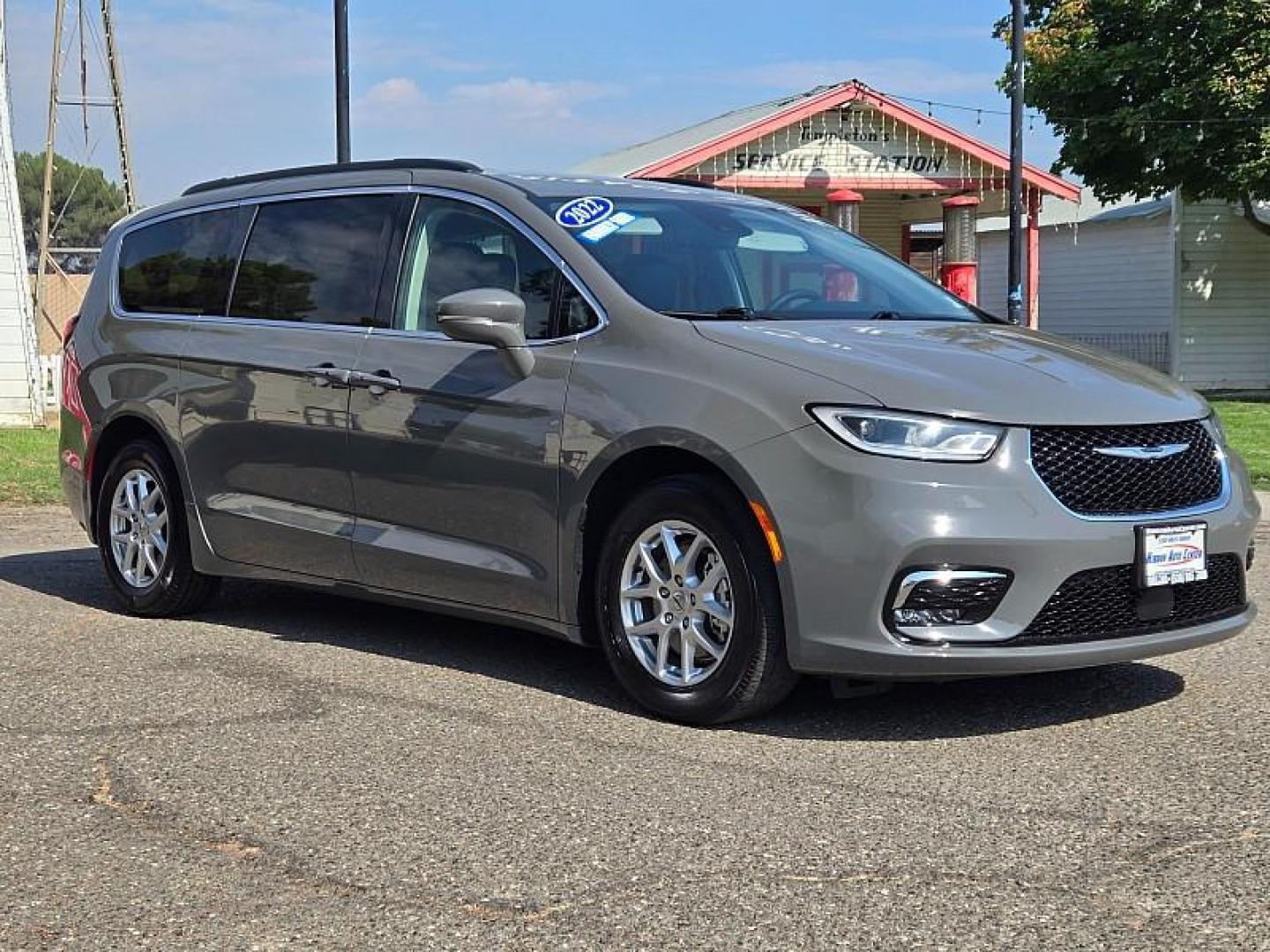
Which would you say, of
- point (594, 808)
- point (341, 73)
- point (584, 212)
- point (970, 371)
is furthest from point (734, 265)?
point (341, 73)

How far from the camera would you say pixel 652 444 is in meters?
5.40

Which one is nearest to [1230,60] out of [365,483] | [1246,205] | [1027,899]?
[1246,205]

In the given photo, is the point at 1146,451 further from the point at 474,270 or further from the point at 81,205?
the point at 81,205

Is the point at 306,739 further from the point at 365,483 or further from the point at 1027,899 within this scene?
the point at 1027,899

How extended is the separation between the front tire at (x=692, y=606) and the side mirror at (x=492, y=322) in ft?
2.25

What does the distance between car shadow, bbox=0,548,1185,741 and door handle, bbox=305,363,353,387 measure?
3.41ft

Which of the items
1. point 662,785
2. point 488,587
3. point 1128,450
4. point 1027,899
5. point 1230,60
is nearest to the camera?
point 1027,899

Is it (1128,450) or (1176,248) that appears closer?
(1128,450)

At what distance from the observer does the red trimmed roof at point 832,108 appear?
26.6 meters

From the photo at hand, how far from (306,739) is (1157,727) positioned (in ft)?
8.38

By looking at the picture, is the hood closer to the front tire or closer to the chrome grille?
the chrome grille

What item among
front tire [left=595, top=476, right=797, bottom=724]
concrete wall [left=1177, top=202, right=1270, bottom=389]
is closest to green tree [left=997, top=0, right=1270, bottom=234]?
concrete wall [left=1177, top=202, right=1270, bottom=389]

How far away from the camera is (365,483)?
250 inches

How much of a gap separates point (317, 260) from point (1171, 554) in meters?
3.46
